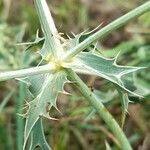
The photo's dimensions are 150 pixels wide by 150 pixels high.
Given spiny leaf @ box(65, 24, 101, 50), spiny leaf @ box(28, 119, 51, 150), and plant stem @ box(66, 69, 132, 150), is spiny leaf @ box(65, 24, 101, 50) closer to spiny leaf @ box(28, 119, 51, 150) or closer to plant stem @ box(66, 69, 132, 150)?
plant stem @ box(66, 69, 132, 150)

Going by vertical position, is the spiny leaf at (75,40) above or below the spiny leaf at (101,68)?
above

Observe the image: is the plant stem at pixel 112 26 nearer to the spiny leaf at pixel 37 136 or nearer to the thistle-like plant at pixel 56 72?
the thistle-like plant at pixel 56 72

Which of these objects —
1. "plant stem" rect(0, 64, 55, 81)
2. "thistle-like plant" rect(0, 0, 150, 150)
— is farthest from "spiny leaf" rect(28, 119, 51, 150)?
"plant stem" rect(0, 64, 55, 81)

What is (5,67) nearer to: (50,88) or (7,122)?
(7,122)

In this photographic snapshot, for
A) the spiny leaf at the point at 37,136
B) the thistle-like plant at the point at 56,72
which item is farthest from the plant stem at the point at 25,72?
the spiny leaf at the point at 37,136

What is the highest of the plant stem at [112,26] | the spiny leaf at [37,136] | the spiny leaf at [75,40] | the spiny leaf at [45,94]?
the plant stem at [112,26]

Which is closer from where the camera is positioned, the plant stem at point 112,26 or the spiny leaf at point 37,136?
the plant stem at point 112,26

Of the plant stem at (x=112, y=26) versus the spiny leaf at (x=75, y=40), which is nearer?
the plant stem at (x=112, y=26)

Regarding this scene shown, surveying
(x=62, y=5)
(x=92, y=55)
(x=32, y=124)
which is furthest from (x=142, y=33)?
(x=32, y=124)

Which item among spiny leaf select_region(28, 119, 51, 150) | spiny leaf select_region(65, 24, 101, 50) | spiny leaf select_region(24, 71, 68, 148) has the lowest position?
spiny leaf select_region(28, 119, 51, 150)
